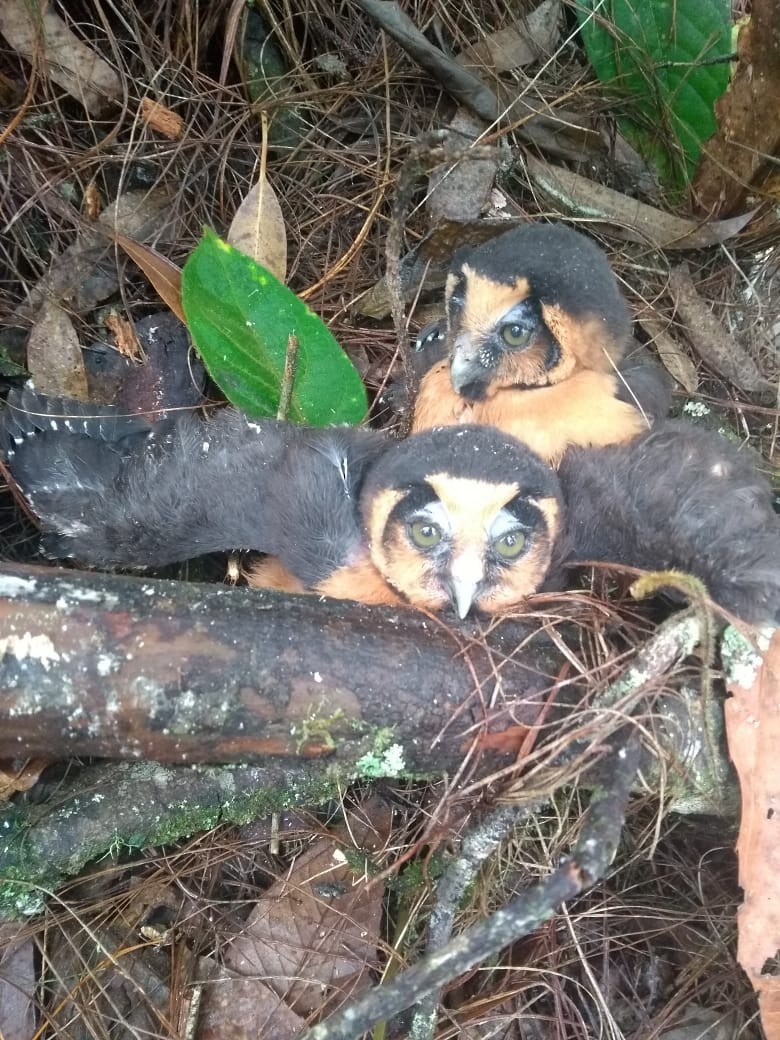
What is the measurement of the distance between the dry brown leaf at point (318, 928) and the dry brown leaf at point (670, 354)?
193 centimetres

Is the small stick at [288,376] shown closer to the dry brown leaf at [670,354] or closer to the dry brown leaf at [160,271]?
the dry brown leaf at [160,271]

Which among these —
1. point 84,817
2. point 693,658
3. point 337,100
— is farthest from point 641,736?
point 337,100

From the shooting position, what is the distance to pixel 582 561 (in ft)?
7.47

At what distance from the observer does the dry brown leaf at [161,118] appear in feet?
10.3

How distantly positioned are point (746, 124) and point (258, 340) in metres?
1.88

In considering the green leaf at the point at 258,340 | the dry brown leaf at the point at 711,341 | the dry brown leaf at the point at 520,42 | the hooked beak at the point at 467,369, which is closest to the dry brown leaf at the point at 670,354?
the dry brown leaf at the point at 711,341

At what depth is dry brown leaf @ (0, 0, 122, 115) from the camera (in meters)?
3.00

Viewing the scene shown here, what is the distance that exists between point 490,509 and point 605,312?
92 centimetres

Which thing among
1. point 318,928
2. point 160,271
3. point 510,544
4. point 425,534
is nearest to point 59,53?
point 160,271

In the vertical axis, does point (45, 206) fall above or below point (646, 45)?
below

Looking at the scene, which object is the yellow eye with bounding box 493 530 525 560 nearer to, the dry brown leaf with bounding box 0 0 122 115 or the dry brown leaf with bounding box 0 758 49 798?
the dry brown leaf with bounding box 0 758 49 798

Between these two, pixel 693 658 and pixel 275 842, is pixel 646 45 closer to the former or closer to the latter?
A: pixel 693 658

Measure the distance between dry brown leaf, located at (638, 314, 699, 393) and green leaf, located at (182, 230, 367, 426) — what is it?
3.98 feet

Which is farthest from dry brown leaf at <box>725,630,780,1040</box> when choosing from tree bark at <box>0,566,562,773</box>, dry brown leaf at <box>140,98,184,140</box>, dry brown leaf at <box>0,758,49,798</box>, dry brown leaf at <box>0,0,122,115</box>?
dry brown leaf at <box>0,0,122,115</box>
